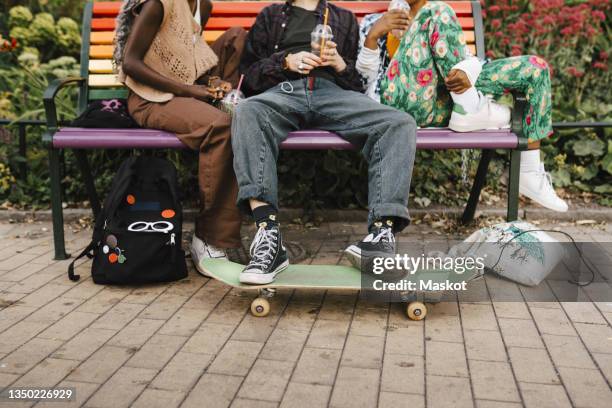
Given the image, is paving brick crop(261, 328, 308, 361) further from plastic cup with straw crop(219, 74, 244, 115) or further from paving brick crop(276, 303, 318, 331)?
plastic cup with straw crop(219, 74, 244, 115)

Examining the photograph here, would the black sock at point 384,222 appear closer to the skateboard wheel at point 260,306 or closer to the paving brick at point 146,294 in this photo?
the skateboard wheel at point 260,306

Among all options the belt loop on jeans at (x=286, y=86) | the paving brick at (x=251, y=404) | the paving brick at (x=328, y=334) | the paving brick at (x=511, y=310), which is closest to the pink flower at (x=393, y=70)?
the belt loop on jeans at (x=286, y=86)

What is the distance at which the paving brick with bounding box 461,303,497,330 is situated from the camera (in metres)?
2.66

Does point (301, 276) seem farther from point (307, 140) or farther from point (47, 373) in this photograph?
point (47, 373)

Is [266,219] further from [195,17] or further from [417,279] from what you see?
[195,17]

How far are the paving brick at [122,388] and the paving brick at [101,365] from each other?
4 cm

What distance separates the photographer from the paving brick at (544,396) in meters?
2.03

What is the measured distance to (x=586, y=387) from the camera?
2.13 m

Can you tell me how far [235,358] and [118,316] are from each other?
685 millimetres

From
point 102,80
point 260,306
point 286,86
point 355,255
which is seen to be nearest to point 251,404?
point 260,306

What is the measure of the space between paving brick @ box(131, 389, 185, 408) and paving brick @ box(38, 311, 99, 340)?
2.05 ft

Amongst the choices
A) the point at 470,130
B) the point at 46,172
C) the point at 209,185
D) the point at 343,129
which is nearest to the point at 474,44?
the point at 470,130

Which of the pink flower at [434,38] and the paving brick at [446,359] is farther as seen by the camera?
the pink flower at [434,38]

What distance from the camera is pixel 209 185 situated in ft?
10.5
